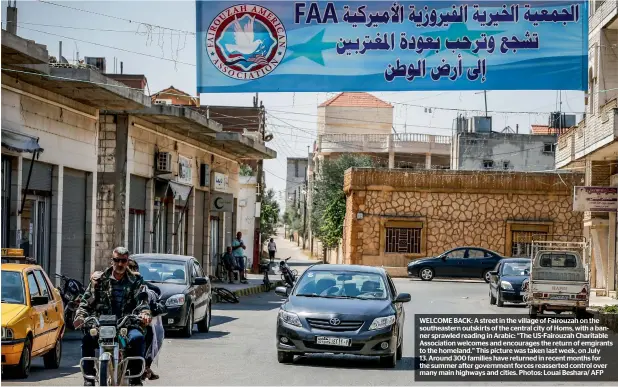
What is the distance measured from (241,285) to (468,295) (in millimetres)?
7855

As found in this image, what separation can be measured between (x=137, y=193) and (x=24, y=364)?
20.8m

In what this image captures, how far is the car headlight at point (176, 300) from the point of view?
20.6m

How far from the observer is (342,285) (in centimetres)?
1734

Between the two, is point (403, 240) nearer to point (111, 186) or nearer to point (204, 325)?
point (111, 186)

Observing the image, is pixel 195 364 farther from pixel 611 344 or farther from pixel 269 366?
pixel 611 344

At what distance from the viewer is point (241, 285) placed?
4097 centimetres

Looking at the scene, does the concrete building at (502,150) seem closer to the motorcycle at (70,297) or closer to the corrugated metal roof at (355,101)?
the corrugated metal roof at (355,101)

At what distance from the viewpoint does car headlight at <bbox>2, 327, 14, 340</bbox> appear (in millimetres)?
13470

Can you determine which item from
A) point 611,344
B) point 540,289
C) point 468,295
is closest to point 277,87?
point 611,344

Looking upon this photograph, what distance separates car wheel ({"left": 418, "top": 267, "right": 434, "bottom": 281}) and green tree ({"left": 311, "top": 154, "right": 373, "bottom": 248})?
20.2 metres

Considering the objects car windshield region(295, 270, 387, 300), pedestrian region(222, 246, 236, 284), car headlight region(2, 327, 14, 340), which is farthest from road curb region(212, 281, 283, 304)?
car headlight region(2, 327, 14, 340)

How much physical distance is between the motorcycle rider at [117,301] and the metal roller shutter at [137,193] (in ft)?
73.8

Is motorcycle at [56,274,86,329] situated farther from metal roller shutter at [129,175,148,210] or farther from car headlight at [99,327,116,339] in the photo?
metal roller shutter at [129,175,148,210]

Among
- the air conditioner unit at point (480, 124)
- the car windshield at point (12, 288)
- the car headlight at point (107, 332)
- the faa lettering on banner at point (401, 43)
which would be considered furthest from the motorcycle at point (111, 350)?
the air conditioner unit at point (480, 124)
